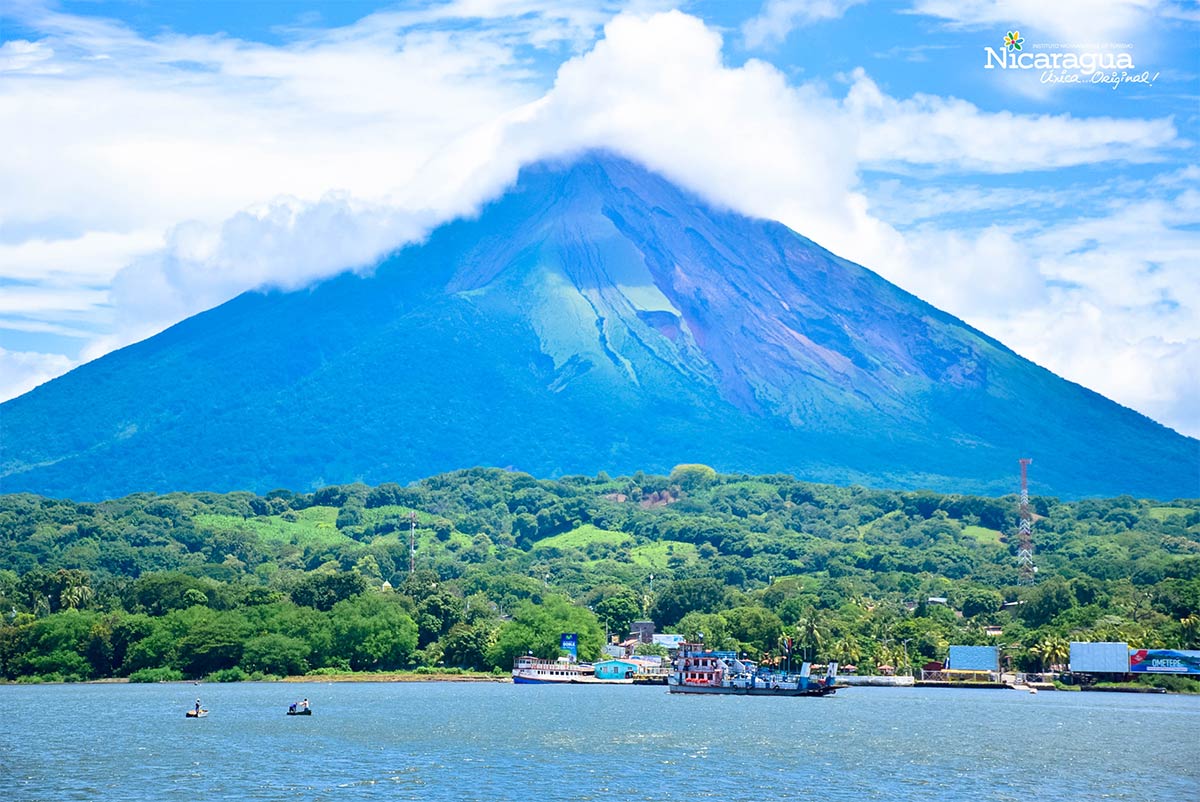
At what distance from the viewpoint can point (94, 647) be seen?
379 ft

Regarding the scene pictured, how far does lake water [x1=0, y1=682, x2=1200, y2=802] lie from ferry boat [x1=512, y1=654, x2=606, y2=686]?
21.9 meters

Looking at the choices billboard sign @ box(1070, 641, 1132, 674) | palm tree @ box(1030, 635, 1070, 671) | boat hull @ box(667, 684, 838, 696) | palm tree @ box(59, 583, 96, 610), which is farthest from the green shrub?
billboard sign @ box(1070, 641, 1132, 674)

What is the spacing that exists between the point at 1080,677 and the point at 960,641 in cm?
1538

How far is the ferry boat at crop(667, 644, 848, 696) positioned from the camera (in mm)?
115000

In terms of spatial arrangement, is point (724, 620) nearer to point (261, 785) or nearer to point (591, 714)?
point (591, 714)

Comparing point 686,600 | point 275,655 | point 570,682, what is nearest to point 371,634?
point 275,655

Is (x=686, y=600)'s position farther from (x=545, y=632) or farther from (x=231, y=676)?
(x=231, y=676)

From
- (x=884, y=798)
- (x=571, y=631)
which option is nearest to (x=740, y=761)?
(x=884, y=798)

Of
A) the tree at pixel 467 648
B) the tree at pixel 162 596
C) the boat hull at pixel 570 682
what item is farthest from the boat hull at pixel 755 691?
the tree at pixel 162 596

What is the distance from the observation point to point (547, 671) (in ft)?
413

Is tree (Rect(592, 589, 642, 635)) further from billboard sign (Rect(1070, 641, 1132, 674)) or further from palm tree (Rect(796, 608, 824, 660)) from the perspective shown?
billboard sign (Rect(1070, 641, 1132, 674))

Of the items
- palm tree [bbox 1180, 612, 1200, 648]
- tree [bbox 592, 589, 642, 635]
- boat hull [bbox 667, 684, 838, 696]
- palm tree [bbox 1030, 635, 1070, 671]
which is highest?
tree [bbox 592, 589, 642, 635]

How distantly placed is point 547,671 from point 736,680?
54.0ft

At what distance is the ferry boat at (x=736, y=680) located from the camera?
115 meters
